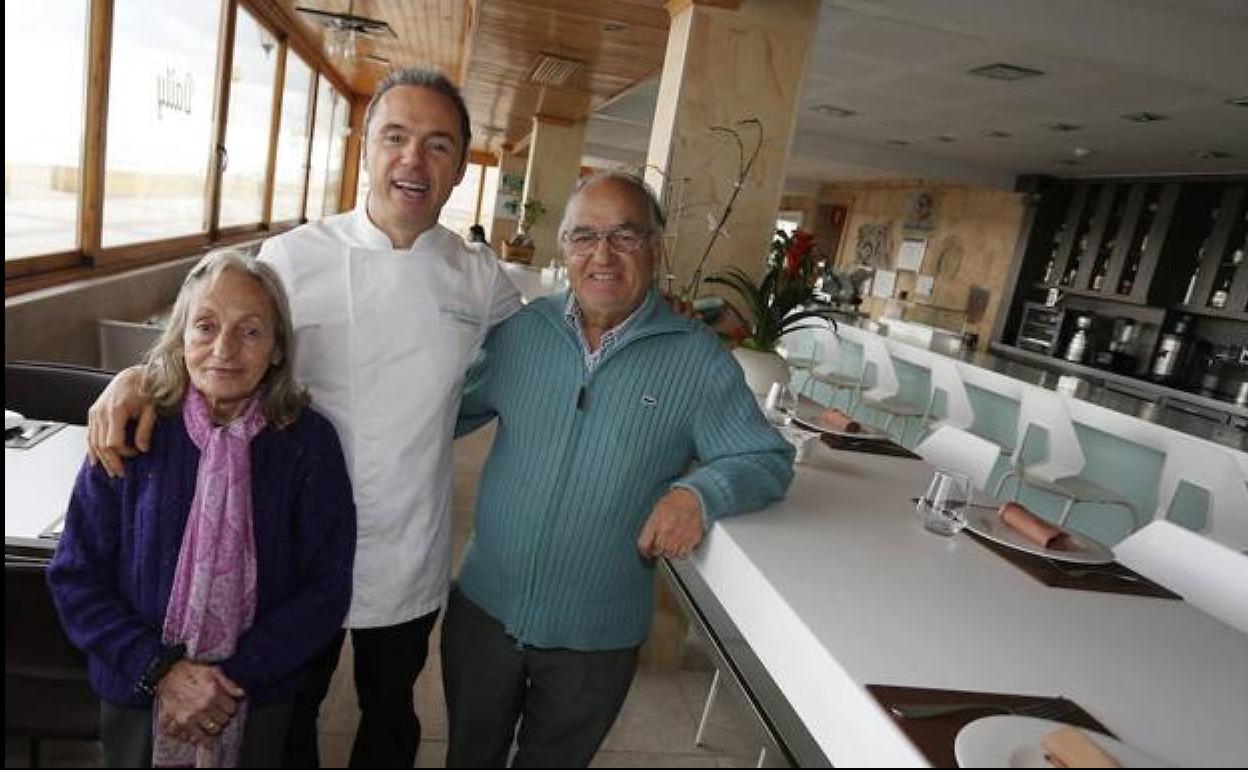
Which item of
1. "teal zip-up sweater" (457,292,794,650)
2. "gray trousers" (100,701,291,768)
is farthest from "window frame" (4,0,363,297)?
"gray trousers" (100,701,291,768)

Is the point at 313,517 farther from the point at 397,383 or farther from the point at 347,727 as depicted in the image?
the point at 347,727

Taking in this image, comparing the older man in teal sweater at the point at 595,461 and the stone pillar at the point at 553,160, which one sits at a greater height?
the stone pillar at the point at 553,160

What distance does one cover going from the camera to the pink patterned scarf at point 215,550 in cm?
101

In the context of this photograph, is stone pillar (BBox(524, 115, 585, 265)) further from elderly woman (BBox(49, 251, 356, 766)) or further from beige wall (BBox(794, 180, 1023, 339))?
elderly woman (BBox(49, 251, 356, 766))

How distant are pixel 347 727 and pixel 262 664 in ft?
0.93

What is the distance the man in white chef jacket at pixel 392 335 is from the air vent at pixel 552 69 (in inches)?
209

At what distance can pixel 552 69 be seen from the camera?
21.9 ft

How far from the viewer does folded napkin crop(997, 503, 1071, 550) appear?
163 cm

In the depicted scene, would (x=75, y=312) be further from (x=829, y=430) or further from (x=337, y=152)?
(x=337, y=152)

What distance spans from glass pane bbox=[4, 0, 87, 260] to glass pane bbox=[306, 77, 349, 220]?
6.53 meters

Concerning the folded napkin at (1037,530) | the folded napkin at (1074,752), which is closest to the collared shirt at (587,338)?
the folded napkin at (1074,752)

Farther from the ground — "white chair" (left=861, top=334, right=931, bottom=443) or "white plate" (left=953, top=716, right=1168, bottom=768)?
"white plate" (left=953, top=716, right=1168, bottom=768)

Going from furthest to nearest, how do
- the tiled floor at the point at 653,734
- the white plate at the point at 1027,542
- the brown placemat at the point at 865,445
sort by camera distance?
the brown placemat at the point at 865,445 < the white plate at the point at 1027,542 < the tiled floor at the point at 653,734

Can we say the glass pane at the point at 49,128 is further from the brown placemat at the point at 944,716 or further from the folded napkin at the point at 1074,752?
the folded napkin at the point at 1074,752
